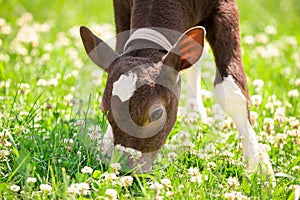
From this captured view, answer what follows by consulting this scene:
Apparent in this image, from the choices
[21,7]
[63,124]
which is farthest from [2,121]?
Answer: [21,7]

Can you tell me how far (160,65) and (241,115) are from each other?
3.00 feet

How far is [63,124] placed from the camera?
192 inches

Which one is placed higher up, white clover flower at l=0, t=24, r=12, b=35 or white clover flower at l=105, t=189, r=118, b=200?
white clover flower at l=0, t=24, r=12, b=35

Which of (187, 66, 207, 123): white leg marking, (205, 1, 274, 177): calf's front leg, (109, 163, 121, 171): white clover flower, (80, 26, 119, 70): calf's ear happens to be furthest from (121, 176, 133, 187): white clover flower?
(187, 66, 207, 123): white leg marking

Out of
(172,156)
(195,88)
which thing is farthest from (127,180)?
(195,88)

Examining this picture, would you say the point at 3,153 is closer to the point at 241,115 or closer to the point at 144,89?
the point at 144,89

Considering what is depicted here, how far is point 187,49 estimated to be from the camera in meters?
4.23

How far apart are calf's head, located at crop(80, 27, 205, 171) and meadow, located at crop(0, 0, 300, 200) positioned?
0.19 meters

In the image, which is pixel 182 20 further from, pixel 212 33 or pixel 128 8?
pixel 128 8

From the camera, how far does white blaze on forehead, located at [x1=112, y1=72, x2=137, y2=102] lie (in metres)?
3.99

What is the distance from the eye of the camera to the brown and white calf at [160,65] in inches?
159

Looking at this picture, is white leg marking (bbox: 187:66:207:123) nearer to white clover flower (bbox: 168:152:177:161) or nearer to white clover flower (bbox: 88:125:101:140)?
white clover flower (bbox: 168:152:177:161)

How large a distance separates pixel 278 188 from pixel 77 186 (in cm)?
127

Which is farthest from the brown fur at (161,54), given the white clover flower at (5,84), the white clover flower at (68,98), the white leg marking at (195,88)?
the white clover flower at (5,84)
